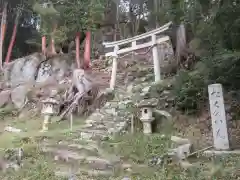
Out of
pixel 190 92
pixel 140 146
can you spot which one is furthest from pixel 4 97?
pixel 190 92

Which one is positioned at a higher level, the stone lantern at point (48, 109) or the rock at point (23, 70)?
the rock at point (23, 70)

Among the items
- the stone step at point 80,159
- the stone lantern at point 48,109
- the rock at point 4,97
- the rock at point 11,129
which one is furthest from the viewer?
the rock at point 4,97

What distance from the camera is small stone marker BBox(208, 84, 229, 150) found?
7.09 metres

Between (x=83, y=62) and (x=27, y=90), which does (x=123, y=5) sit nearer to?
(x=83, y=62)

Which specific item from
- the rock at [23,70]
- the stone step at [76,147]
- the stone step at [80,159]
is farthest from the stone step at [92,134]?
the rock at [23,70]

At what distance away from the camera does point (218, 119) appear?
730 cm

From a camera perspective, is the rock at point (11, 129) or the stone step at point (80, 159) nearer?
the stone step at point (80, 159)

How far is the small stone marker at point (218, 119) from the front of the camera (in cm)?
709

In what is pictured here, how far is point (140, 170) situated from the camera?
657 centimetres

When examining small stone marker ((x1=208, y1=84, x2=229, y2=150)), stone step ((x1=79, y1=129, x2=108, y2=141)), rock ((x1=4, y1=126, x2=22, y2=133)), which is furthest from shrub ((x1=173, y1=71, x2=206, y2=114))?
rock ((x1=4, y1=126, x2=22, y2=133))

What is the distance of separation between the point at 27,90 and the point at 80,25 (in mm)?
3999

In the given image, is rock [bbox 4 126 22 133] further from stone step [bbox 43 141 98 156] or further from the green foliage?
the green foliage

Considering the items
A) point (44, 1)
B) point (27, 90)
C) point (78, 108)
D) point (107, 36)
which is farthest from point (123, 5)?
point (78, 108)

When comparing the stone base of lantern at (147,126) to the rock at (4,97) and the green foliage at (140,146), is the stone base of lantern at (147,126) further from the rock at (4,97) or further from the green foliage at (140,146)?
the rock at (4,97)
